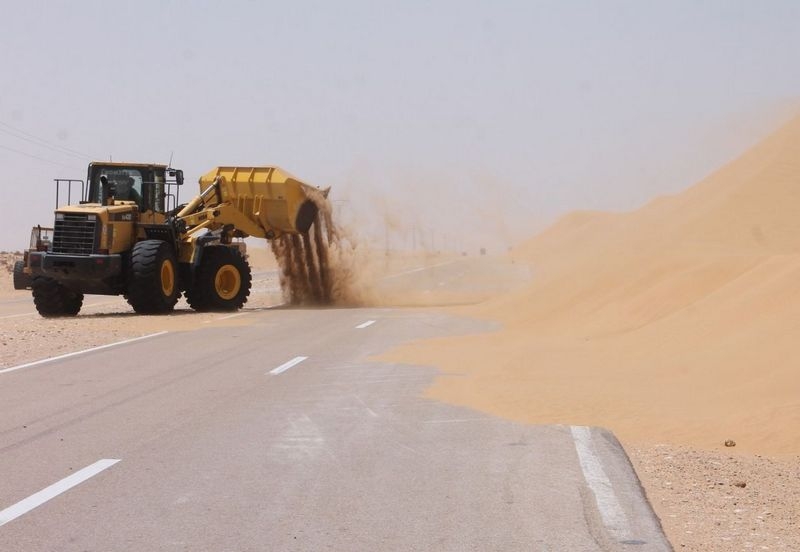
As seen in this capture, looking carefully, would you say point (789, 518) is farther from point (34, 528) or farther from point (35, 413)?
point (35, 413)

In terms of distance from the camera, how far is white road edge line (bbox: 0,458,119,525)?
624cm

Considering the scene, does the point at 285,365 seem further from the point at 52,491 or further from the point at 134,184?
the point at 134,184

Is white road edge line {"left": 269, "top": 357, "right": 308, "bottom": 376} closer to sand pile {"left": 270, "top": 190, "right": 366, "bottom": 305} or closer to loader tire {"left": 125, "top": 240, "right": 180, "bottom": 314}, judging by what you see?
loader tire {"left": 125, "top": 240, "right": 180, "bottom": 314}

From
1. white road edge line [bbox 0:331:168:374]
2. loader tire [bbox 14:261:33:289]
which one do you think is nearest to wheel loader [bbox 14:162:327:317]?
white road edge line [bbox 0:331:168:374]

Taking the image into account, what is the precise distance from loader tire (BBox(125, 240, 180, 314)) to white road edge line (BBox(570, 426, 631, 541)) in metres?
16.2

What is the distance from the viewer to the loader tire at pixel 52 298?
2467 centimetres

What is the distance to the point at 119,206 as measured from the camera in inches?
957

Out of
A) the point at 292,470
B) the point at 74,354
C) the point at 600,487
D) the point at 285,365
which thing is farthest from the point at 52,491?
the point at 74,354

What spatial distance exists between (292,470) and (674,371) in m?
6.70

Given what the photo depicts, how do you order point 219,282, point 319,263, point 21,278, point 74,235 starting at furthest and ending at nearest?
point 21,278, point 319,263, point 219,282, point 74,235

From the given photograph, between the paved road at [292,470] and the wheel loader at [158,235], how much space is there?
35.2 ft

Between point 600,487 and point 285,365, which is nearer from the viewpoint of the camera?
point 600,487

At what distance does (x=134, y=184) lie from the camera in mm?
25016

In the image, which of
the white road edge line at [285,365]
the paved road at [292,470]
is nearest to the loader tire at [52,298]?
the white road edge line at [285,365]
